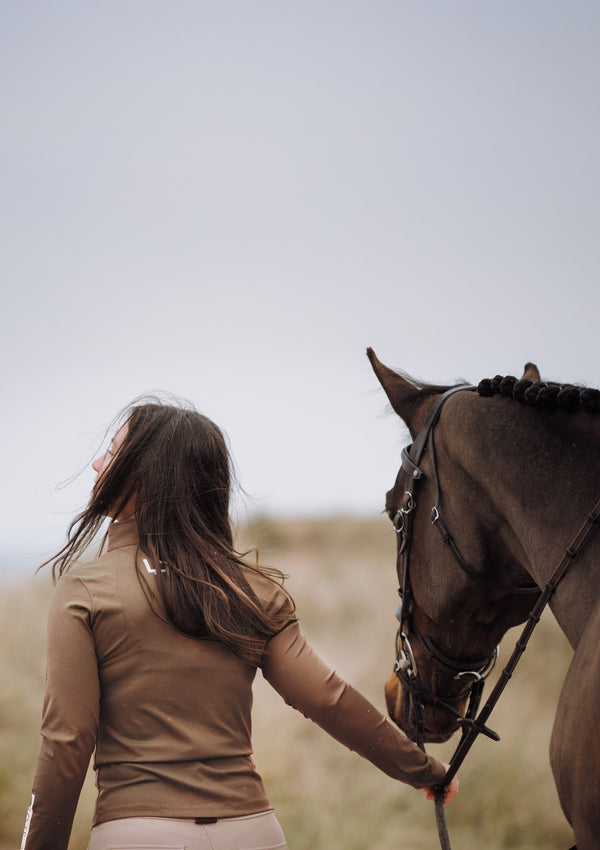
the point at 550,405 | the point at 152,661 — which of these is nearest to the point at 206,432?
the point at 152,661

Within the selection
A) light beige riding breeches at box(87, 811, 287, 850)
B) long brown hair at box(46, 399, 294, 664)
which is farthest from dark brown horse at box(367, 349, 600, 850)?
light beige riding breeches at box(87, 811, 287, 850)

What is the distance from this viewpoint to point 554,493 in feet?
5.98

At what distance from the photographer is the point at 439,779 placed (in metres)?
2.11

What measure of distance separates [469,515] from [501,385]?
14.6 inches

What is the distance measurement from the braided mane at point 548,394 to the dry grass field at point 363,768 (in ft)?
4.12

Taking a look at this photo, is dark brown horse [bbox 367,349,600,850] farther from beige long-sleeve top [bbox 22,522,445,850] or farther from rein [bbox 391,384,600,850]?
beige long-sleeve top [bbox 22,522,445,850]

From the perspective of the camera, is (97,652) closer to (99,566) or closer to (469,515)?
(99,566)

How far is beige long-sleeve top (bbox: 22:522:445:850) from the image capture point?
1655 millimetres

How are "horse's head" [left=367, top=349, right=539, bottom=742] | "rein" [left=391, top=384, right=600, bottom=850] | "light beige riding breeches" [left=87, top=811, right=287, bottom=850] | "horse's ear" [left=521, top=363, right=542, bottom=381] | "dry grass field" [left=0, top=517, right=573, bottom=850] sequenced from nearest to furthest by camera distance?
"light beige riding breeches" [left=87, top=811, right=287, bottom=850] < "rein" [left=391, top=384, right=600, bottom=850] < "horse's head" [left=367, top=349, right=539, bottom=742] < "horse's ear" [left=521, top=363, right=542, bottom=381] < "dry grass field" [left=0, top=517, right=573, bottom=850]

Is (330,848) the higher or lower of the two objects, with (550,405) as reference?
lower

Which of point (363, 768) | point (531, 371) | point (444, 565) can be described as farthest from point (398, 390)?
point (363, 768)

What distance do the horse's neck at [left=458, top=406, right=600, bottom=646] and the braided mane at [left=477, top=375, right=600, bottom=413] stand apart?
0.10ft

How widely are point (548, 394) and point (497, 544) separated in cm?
45

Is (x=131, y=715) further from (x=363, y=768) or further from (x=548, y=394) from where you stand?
(x=363, y=768)
